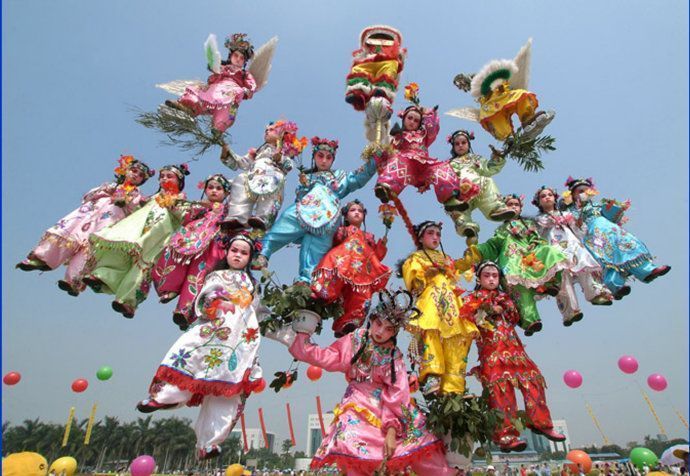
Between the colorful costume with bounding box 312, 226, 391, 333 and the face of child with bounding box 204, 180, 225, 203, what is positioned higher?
the face of child with bounding box 204, 180, 225, 203

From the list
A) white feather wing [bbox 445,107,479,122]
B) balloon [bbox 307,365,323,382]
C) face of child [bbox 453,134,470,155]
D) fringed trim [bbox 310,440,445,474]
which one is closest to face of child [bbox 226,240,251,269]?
fringed trim [bbox 310,440,445,474]

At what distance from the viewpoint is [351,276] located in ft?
14.8

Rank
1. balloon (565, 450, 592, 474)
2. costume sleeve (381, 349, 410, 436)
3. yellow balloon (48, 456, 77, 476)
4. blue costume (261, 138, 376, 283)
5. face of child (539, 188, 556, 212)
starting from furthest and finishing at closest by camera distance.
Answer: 1. balloon (565, 450, 592, 474)
2. yellow balloon (48, 456, 77, 476)
3. face of child (539, 188, 556, 212)
4. blue costume (261, 138, 376, 283)
5. costume sleeve (381, 349, 410, 436)

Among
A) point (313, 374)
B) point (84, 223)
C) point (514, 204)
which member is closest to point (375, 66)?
point (514, 204)

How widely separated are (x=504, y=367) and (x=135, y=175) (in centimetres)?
509

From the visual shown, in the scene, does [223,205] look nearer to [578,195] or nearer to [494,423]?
[494,423]

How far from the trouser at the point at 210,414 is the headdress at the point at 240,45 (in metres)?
4.83

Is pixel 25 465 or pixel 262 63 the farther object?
pixel 262 63

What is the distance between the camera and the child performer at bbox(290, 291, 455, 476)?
3689 mm

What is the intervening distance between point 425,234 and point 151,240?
3.26 metres

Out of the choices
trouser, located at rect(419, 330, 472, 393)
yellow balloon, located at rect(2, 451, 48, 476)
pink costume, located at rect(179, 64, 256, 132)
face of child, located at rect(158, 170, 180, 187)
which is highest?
pink costume, located at rect(179, 64, 256, 132)

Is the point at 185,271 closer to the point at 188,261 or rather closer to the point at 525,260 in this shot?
the point at 188,261

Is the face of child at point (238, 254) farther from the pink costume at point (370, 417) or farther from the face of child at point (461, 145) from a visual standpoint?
the face of child at point (461, 145)

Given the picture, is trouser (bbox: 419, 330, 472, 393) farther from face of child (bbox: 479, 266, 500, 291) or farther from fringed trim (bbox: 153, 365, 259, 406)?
fringed trim (bbox: 153, 365, 259, 406)
